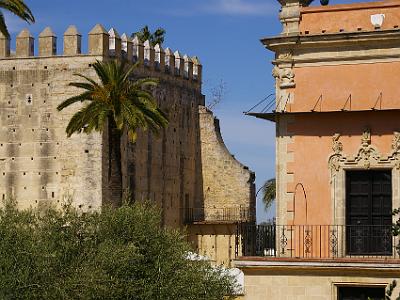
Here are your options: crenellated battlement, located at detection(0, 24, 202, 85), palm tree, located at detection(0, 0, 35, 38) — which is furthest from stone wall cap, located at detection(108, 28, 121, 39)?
palm tree, located at detection(0, 0, 35, 38)

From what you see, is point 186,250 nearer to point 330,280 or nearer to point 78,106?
point 330,280

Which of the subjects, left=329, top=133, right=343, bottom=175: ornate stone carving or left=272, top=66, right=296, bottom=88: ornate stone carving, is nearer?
left=329, top=133, right=343, bottom=175: ornate stone carving

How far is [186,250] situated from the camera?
1044 inches

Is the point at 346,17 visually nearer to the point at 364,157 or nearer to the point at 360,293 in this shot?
the point at 364,157

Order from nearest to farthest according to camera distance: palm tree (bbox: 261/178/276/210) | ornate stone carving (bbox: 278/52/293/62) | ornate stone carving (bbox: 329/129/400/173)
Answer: ornate stone carving (bbox: 329/129/400/173) < ornate stone carving (bbox: 278/52/293/62) < palm tree (bbox: 261/178/276/210)

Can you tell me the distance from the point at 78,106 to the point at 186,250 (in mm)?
21041

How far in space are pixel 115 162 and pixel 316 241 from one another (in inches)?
668

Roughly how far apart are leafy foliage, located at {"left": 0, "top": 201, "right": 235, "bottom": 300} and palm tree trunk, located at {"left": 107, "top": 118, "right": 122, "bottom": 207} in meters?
9.63

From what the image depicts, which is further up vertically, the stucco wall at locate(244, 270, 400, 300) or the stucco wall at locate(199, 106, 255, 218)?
the stucco wall at locate(199, 106, 255, 218)

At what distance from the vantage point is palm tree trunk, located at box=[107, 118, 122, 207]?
36000mm

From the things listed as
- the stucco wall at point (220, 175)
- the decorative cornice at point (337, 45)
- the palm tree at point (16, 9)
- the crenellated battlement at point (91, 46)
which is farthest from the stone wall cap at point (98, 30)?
the decorative cornice at point (337, 45)

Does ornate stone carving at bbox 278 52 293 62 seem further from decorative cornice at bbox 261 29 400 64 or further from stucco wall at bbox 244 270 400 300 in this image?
stucco wall at bbox 244 270 400 300

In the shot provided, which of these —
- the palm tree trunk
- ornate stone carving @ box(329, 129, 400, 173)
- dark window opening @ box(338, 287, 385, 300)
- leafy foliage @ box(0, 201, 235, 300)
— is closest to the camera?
dark window opening @ box(338, 287, 385, 300)

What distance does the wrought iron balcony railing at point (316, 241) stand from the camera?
→ 768 inches
